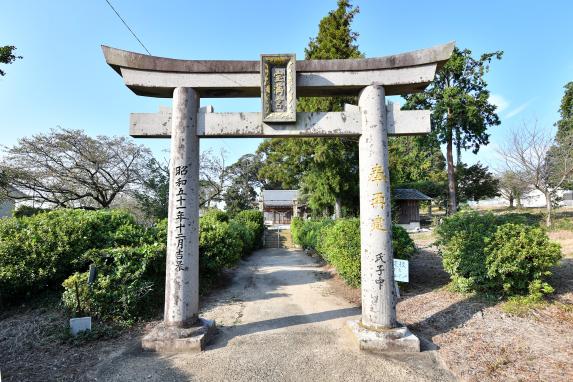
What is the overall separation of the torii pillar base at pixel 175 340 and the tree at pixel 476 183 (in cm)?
3141

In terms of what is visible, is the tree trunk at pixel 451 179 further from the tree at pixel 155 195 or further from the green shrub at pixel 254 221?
the tree at pixel 155 195

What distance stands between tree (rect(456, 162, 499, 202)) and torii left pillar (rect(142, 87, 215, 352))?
31.1 metres

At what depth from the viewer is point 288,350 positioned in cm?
423

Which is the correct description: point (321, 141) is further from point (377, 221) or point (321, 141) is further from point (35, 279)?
point (35, 279)

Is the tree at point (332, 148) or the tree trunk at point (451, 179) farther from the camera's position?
the tree trunk at point (451, 179)

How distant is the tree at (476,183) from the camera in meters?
30.0

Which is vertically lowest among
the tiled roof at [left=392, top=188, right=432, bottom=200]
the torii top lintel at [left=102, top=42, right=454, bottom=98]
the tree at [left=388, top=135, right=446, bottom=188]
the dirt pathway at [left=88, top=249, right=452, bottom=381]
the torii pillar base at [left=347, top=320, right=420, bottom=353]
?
the dirt pathway at [left=88, top=249, right=452, bottom=381]

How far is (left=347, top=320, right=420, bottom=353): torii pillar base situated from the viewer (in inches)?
162

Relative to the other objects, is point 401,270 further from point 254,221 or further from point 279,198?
point 279,198

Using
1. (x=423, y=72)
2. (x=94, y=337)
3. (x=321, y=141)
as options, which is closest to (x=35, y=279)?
(x=94, y=337)

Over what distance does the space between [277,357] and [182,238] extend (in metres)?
2.20

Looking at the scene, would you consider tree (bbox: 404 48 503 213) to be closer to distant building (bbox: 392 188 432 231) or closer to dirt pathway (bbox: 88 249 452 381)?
distant building (bbox: 392 188 432 231)

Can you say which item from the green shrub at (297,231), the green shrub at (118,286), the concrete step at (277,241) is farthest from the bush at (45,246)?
the concrete step at (277,241)

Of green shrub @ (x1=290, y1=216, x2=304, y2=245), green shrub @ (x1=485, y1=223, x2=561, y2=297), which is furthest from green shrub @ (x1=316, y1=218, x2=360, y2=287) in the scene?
green shrub @ (x1=290, y1=216, x2=304, y2=245)
